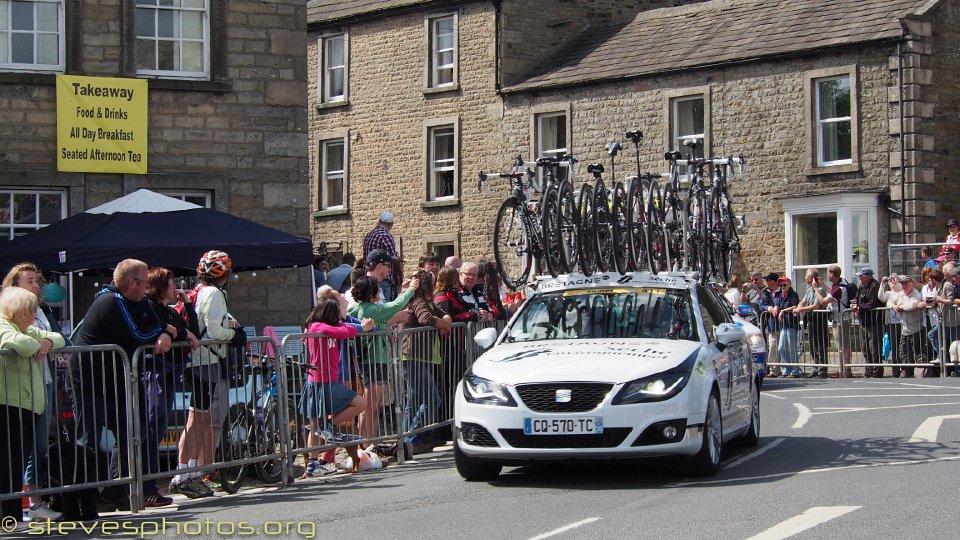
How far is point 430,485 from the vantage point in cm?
1230

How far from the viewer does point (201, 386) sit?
12148 millimetres

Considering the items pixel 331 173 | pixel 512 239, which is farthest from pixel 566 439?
pixel 331 173

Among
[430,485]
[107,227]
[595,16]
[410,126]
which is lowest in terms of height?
[430,485]

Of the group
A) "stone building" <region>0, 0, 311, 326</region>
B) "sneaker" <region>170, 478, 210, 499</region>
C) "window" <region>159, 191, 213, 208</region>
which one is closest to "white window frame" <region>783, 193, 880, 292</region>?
"stone building" <region>0, 0, 311, 326</region>

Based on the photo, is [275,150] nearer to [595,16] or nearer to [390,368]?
[390,368]

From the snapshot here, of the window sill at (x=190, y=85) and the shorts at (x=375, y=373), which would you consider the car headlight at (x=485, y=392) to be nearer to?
the shorts at (x=375, y=373)

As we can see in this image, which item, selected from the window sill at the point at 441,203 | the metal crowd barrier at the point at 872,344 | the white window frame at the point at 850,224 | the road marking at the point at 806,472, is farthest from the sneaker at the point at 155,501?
the window sill at the point at 441,203

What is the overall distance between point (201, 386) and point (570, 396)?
2.93 metres

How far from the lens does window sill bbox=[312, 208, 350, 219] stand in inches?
1700

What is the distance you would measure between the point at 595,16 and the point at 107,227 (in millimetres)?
26339

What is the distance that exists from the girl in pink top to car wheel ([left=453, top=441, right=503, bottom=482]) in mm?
1556

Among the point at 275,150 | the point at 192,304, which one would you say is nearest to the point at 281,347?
the point at 192,304

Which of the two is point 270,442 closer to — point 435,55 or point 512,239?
point 512,239

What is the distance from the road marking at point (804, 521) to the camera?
9086 mm
